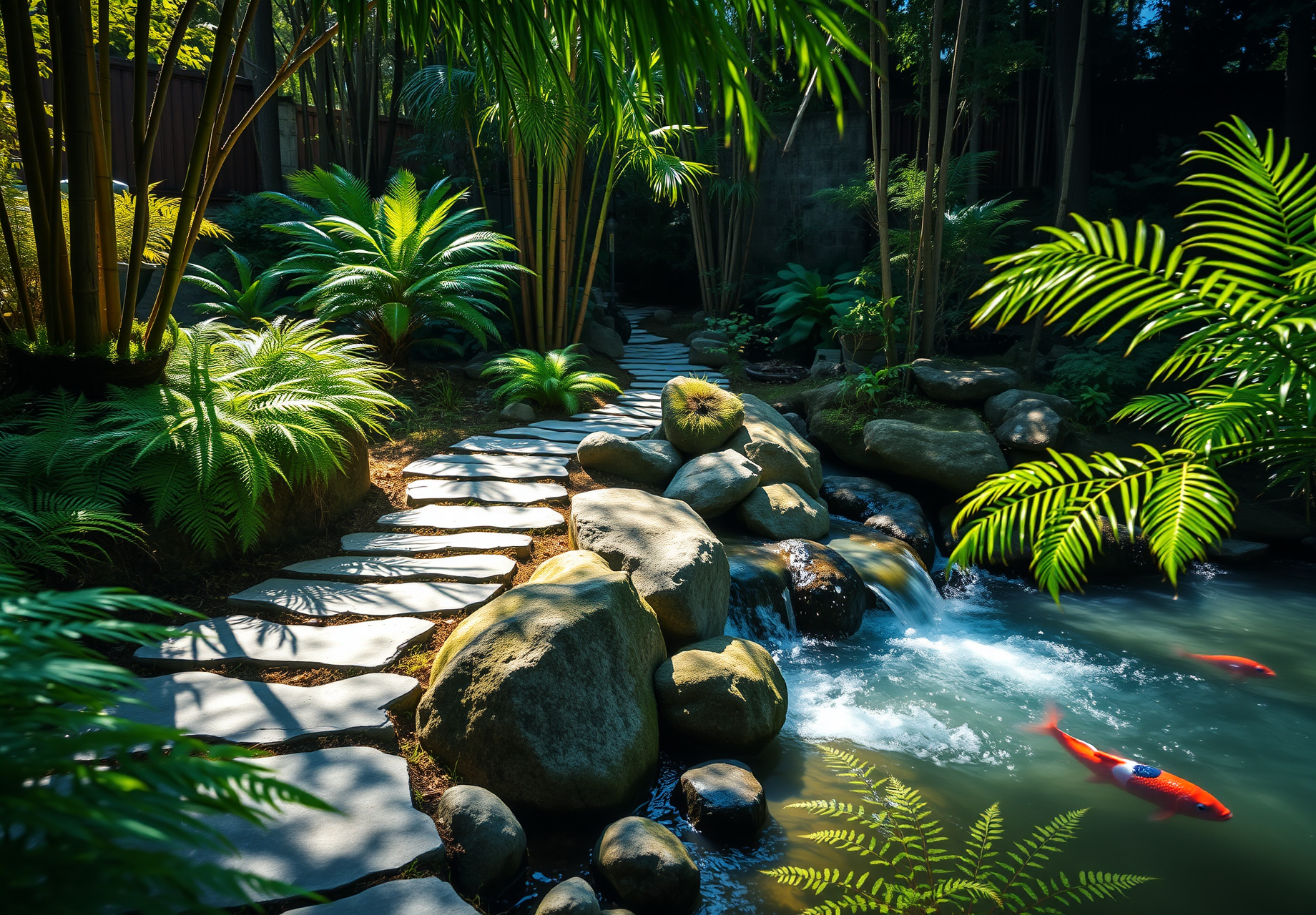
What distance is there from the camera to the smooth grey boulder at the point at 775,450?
570cm

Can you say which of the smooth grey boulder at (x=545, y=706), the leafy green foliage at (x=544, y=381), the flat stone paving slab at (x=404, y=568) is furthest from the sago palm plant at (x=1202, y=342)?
the leafy green foliage at (x=544, y=381)

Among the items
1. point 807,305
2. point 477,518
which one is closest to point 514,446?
point 477,518

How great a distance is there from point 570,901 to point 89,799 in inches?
68.1

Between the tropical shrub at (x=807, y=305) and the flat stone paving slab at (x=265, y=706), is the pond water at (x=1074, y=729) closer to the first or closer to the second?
the flat stone paving slab at (x=265, y=706)

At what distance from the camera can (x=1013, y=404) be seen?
269 inches

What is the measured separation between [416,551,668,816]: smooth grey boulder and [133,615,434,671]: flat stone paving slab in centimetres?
23

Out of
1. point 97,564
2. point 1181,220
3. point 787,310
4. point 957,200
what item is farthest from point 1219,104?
point 97,564

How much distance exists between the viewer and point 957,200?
9875 mm

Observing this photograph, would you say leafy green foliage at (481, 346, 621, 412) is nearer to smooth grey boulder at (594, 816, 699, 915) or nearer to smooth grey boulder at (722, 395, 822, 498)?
smooth grey boulder at (722, 395, 822, 498)

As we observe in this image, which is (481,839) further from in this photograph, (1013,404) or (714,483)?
(1013,404)

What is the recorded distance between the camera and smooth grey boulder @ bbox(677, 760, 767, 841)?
2.76 metres

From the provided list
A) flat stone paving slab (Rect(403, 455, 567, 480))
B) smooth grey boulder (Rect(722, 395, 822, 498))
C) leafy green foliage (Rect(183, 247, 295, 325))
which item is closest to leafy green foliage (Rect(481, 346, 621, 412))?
flat stone paving slab (Rect(403, 455, 567, 480))

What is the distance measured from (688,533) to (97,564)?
8.03ft

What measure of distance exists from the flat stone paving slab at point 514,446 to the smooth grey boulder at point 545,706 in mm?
2508
